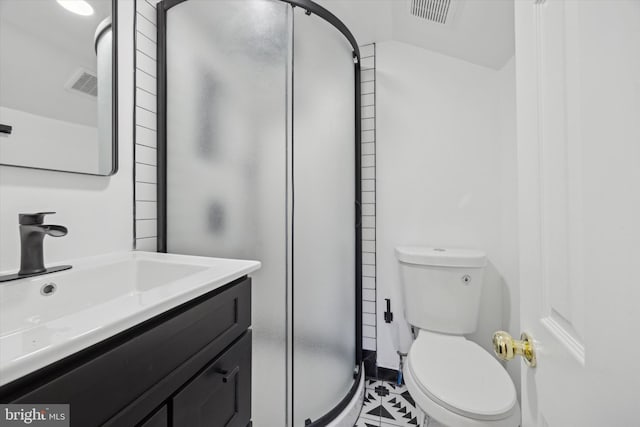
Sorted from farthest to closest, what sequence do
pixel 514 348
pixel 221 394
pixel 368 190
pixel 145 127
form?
1. pixel 368 190
2. pixel 145 127
3. pixel 221 394
4. pixel 514 348

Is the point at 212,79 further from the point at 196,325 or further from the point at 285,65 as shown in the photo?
the point at 196,325

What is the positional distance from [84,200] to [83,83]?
41 cm

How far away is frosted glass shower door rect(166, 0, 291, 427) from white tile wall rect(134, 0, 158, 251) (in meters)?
0.21

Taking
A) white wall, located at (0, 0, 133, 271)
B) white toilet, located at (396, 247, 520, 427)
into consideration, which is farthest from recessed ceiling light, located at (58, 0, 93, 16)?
white toilet, located at (396, 247, 520, 427)

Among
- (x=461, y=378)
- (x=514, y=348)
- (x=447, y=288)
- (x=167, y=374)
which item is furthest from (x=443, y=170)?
(x=167, y=374)

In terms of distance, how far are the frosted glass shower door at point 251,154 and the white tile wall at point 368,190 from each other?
2.48 feet

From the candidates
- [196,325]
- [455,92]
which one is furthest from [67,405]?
[455,92]

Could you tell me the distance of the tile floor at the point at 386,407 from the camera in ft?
4.63

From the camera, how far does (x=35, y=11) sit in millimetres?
858

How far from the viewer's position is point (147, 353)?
534 millimetres

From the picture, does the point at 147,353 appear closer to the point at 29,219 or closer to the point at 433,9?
the point at 29,219

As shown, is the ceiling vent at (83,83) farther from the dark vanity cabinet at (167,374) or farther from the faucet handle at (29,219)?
the dark vanity cabinet at (167,374)

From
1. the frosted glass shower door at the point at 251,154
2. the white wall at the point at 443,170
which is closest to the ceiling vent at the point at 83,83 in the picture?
the frosted glass shower door at the point at 251,154

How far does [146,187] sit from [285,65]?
0.78m
